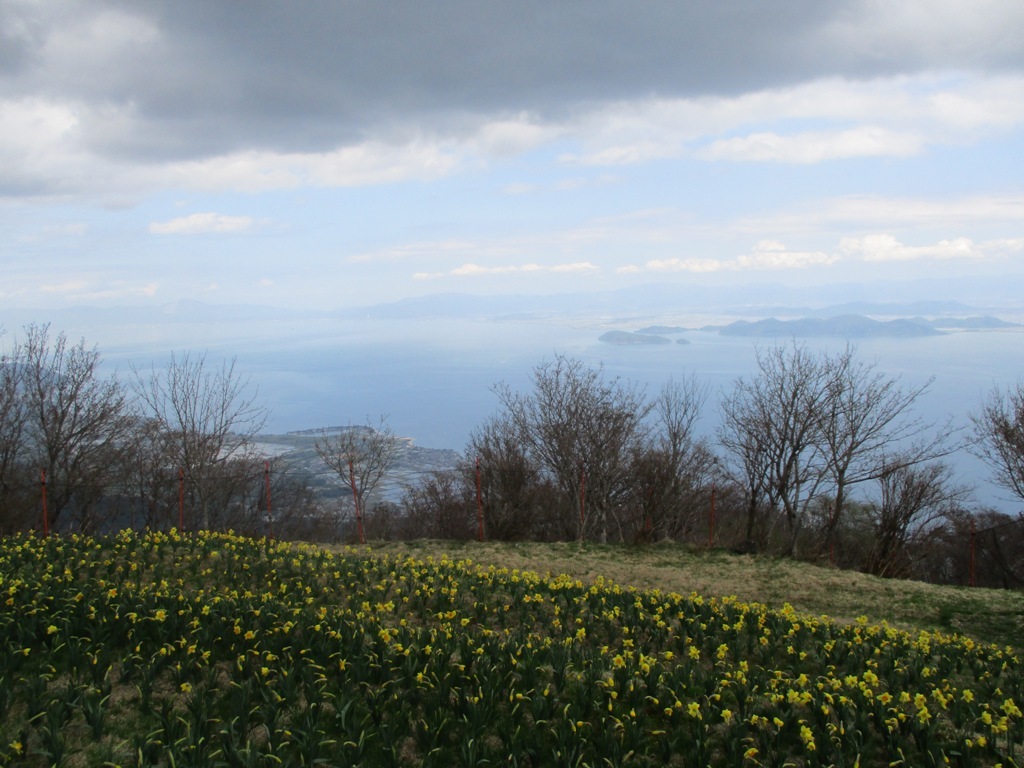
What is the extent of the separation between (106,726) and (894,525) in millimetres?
26218

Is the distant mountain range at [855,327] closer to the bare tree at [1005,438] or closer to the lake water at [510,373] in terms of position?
the lake water at [510,373]

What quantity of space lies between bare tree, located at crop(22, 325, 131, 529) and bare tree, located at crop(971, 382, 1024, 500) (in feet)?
102

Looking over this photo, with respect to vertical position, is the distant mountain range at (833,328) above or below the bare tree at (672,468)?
above

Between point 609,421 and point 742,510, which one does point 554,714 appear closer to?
point 609,421

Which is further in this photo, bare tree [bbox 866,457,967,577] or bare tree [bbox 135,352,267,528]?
bare tree [bbox 866,457,967,577]

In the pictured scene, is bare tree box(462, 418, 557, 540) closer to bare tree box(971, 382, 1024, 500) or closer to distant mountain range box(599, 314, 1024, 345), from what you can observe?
bare tree box(971, 382, 1024, 500)

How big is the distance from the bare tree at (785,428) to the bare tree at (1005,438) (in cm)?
889

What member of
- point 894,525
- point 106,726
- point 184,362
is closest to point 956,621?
point 106,726

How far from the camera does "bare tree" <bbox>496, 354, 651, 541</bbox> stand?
23.4 m

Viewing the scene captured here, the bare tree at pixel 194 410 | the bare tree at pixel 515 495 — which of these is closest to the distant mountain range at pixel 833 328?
the bare tree at pixel 515 495

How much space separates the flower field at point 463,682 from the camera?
5.16m

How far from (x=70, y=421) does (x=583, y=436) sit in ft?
56.3

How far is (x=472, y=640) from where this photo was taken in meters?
7.23

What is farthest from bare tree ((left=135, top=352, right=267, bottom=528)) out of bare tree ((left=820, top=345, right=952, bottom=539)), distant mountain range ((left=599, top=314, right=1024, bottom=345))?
distant mountain range ((left=599, top=314, right=1024, bottom=345))
